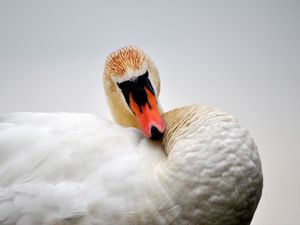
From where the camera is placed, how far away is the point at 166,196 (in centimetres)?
92

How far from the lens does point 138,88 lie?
4.16 feet

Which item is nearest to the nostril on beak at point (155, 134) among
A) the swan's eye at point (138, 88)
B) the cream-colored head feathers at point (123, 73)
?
the swan's eye at point (138, 88)

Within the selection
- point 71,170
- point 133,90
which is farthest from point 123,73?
point 71,170

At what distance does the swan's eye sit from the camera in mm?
1239

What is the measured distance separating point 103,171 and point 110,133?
0.14 meters

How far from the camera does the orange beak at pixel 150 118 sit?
1.12 m

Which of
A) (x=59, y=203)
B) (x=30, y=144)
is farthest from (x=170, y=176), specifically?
(x=30, y=144)

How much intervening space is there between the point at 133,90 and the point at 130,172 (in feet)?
1.26

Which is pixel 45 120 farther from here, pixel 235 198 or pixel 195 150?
pixel 235 198

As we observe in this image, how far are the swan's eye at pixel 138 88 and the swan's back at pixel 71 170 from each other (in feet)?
0.48

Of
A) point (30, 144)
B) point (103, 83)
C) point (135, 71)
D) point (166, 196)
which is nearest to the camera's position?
point (166, 196)

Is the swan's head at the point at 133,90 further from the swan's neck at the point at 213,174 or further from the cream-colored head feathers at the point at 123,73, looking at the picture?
the swan's neck at the point at 213,174

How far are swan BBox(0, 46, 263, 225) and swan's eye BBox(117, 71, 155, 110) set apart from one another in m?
0.13

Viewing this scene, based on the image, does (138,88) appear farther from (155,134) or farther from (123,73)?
(155,134)
